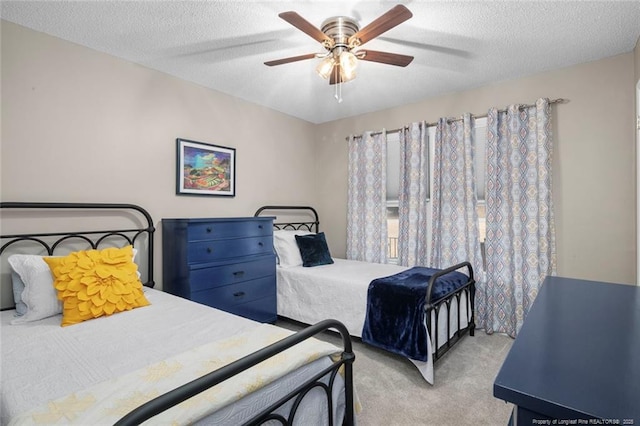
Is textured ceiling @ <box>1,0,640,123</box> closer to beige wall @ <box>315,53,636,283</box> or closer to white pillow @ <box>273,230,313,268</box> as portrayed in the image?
beige wall @ <box>315,53,636,283</box>

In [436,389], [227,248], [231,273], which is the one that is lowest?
[436,389]

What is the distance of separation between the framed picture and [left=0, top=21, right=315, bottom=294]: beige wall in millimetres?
74

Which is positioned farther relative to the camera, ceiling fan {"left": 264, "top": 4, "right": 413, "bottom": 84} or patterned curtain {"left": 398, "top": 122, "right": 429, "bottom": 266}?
patterned curtain {"left": 398, "top": 122, "right": 429, "bottom": 266}

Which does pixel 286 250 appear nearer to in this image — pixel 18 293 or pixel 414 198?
pixel 414 198

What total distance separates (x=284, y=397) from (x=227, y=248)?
1902mm

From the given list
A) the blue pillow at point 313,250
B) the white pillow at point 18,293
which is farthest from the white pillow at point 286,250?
the white pillow at point 18,293

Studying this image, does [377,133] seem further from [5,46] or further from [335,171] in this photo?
[5,46]

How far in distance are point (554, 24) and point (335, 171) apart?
9.03 ft

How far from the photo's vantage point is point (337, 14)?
6.66 feet

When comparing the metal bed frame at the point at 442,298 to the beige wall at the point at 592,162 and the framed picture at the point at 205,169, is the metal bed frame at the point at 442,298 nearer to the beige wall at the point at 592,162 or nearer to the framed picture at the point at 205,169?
the framed picture at the point at 205,169

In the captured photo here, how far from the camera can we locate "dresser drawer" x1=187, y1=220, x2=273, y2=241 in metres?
2.64

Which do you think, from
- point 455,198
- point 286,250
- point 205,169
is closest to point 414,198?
point 455,198

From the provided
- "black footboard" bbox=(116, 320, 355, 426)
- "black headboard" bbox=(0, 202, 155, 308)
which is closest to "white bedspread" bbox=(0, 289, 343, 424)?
"black footboard" bbox=(116, 320, 355, 426)

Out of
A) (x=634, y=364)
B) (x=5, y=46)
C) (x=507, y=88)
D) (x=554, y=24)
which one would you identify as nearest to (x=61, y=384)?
(x=634, y=364)
